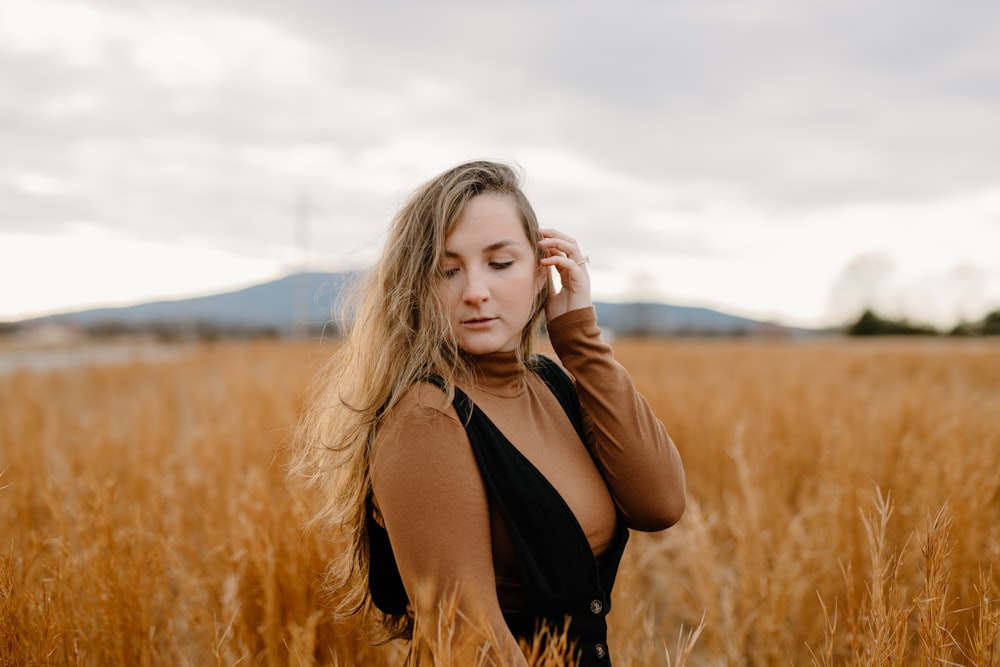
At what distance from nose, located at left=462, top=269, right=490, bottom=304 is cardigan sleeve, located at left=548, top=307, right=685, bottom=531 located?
184 mm

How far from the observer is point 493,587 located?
97 centimetres

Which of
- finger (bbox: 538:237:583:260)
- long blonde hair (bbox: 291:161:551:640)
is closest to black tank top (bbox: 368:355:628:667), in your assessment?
long blonde hair (bbox: 291:161:551:640)

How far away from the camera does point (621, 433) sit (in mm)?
1145

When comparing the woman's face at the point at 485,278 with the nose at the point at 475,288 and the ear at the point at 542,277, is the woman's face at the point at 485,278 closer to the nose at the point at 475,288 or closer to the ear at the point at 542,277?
the nose at the point at 475,288

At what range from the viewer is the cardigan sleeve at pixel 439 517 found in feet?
3.10

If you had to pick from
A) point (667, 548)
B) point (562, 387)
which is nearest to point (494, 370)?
point (562, 387)

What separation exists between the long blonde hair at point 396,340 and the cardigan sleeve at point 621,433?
0.12m

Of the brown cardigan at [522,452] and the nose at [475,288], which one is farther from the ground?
the nose at [475,288]

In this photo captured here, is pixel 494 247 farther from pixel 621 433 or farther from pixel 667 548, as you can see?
pixel 667 548

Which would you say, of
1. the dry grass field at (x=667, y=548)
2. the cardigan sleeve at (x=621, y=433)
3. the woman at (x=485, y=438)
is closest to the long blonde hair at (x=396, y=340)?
the woman at (x=485, y=438)

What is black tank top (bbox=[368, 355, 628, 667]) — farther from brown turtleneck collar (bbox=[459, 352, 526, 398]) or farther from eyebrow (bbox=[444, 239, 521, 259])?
eyebrow (bbox=[444, 239, 521, 259])

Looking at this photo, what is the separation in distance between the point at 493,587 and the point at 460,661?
0.37ft

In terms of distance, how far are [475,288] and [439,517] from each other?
15.4 inches

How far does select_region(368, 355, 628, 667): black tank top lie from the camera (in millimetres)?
1020
